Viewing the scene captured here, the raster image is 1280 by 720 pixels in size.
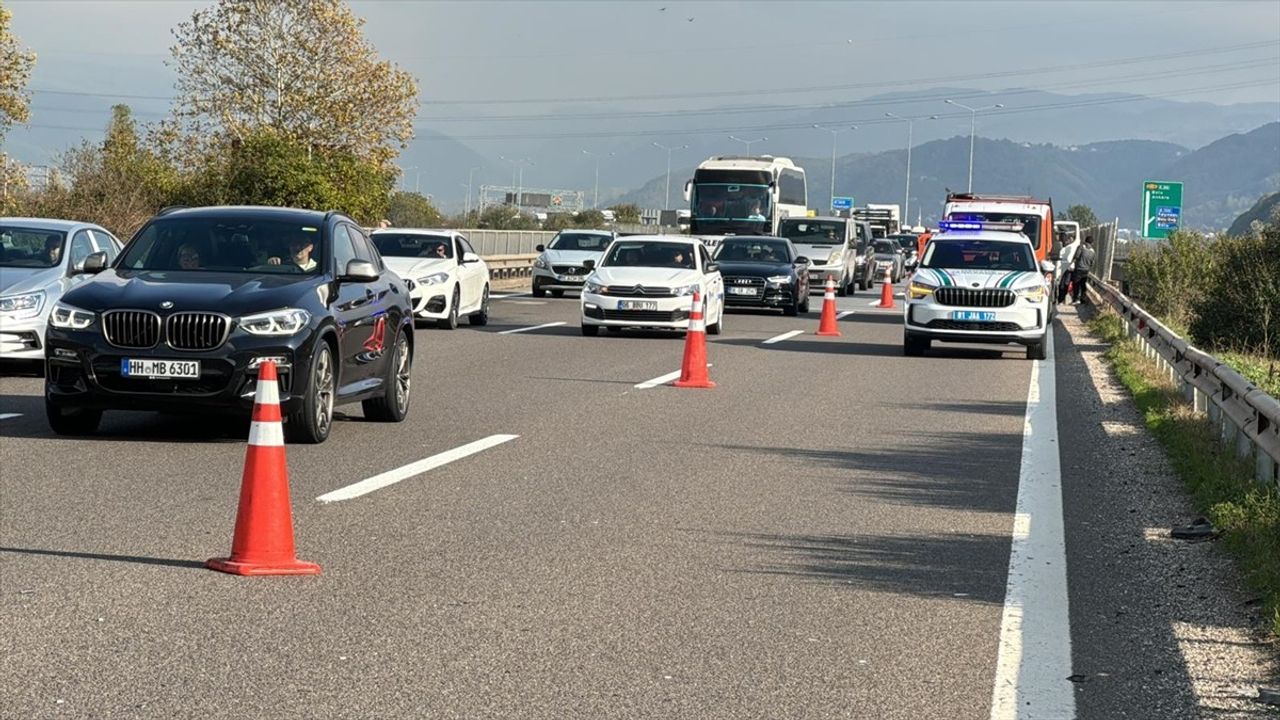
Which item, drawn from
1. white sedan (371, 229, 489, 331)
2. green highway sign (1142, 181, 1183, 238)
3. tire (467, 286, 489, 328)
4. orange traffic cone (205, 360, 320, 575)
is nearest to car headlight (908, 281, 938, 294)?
white sedan (371, 229, 489, 331)

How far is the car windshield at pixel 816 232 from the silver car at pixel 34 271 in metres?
29.3

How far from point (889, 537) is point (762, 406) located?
7.06 meters

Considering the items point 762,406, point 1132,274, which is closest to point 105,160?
point 1132,274

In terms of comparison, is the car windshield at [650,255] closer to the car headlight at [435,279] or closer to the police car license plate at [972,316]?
the car headlight at [435,279]

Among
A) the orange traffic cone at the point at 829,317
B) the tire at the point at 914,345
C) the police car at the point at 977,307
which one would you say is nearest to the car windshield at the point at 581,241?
the orange traffic cone at the point at 829,317

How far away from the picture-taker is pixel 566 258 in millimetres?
40875

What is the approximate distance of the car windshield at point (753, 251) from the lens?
35.4m

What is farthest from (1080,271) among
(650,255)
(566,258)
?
(650,255)

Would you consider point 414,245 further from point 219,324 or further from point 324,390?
point 219,324

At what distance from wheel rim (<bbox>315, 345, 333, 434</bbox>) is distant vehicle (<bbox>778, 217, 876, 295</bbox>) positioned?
106 feet

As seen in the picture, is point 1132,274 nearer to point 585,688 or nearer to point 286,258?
point 286,258

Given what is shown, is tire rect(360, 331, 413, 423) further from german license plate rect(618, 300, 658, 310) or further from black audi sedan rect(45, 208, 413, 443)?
german license plate rect(618, 300, 658, 310)

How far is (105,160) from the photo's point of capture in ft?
134

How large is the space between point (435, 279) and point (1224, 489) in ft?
58.2
